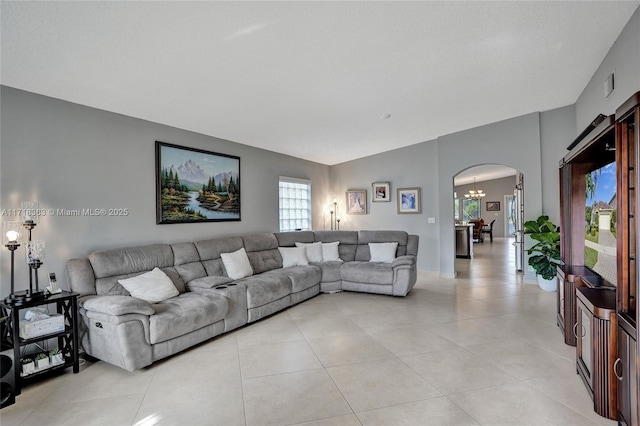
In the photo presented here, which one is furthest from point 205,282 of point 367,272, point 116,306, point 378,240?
point 378,240

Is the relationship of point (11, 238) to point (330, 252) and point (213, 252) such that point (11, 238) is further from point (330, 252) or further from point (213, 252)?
point (330, 252)

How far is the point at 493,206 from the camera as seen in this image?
48.3ft

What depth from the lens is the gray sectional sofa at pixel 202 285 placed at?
2.73m

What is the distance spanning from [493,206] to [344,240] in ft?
37.7

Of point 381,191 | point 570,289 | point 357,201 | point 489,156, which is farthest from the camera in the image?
point 357,201

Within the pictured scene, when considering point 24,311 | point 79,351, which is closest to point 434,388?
point 79,351

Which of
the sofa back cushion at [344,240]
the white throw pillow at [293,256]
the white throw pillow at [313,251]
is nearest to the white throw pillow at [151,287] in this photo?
the white throw pillow at [293,256]

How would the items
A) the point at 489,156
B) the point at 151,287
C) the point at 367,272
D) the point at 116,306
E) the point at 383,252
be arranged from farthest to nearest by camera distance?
the point at 489,156 → the point at 383,252 → the point at 367,272 → the point at 151,287 → the point at 116,306

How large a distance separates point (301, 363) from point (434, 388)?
3.55 ft

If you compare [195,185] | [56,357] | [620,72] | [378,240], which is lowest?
[56,357]

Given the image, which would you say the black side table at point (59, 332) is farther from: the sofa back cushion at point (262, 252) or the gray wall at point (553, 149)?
the gray wall at point (553, 149)

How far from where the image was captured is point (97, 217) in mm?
3477

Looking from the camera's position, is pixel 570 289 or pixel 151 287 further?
pixel 151 287

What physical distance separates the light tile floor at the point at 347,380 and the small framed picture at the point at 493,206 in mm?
11951
